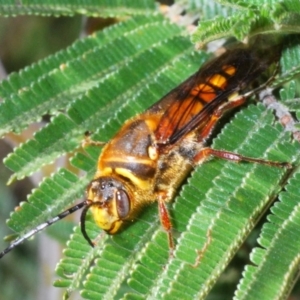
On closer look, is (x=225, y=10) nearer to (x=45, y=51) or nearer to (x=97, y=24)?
(x=97, y=24)

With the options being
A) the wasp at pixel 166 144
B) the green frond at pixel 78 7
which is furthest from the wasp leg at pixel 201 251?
the green frond at pixel 78 7

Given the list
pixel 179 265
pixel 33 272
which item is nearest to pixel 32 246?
pixel 33 272

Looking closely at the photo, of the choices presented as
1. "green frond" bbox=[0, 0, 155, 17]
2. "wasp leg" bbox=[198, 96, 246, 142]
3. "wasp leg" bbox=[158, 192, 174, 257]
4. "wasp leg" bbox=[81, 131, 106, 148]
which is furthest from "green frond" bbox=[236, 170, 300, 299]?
"green frond" bbox=[0, 0, 155, 17]

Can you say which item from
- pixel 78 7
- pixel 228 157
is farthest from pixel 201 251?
pixel 78 7

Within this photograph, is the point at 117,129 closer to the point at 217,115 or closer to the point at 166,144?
the point at 166,144

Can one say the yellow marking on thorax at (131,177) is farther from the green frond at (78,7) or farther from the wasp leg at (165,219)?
the green frond at (78,7)

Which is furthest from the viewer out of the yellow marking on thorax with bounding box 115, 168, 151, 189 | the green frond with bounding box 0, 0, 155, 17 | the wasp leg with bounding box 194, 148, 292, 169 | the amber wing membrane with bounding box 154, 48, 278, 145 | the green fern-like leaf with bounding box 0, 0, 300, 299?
the green frond with bounding box 0, 0, 155, 17

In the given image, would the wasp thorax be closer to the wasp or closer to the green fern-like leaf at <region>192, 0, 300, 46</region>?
the wasp

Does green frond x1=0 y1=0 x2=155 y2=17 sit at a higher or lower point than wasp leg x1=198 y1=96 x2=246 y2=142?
higher
